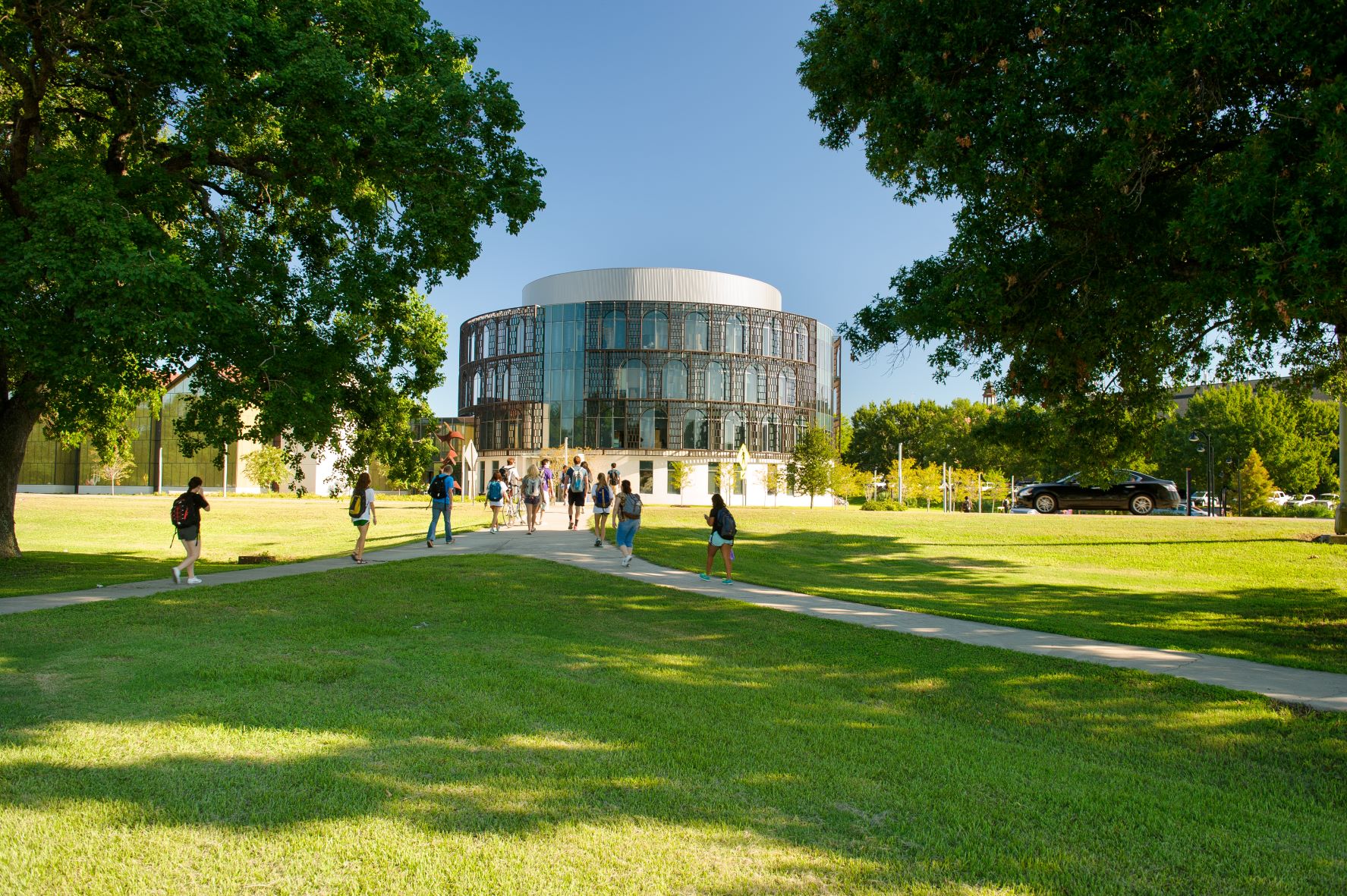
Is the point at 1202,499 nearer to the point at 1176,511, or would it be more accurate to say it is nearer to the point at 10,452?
the point at 1176,511

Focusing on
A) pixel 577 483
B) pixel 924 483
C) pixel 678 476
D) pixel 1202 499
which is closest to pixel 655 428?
pixel 678 476

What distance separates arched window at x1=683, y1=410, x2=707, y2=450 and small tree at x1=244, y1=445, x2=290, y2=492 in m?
33.0

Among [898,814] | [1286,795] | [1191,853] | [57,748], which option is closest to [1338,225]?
[1286,795]

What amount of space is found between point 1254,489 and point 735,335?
134ft

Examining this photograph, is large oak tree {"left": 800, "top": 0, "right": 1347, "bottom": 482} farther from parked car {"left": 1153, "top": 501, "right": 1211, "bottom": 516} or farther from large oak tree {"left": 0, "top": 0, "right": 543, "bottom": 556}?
parked car {"left": 1153, "top": 501, "right": 1211, "bottom": 516}

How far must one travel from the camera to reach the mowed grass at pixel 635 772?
3.55 m

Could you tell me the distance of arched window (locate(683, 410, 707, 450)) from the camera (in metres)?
73.8

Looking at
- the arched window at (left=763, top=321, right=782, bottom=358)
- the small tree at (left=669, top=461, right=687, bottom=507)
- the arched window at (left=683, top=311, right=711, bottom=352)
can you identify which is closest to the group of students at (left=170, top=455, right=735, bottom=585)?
the small tree at (left=669, top=461, right=687, bottom=507)

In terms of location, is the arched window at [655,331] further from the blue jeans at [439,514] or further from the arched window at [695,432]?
the blue jeans at [439,514]

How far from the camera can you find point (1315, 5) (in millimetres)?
7574

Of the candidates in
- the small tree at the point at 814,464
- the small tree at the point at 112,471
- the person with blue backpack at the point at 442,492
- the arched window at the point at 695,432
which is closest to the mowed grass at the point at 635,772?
the person with blue backpack at the point at 442,492

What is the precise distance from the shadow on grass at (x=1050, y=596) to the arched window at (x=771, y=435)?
1996 inches

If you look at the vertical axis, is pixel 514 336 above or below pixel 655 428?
above

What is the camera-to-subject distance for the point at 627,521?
52.6ft
